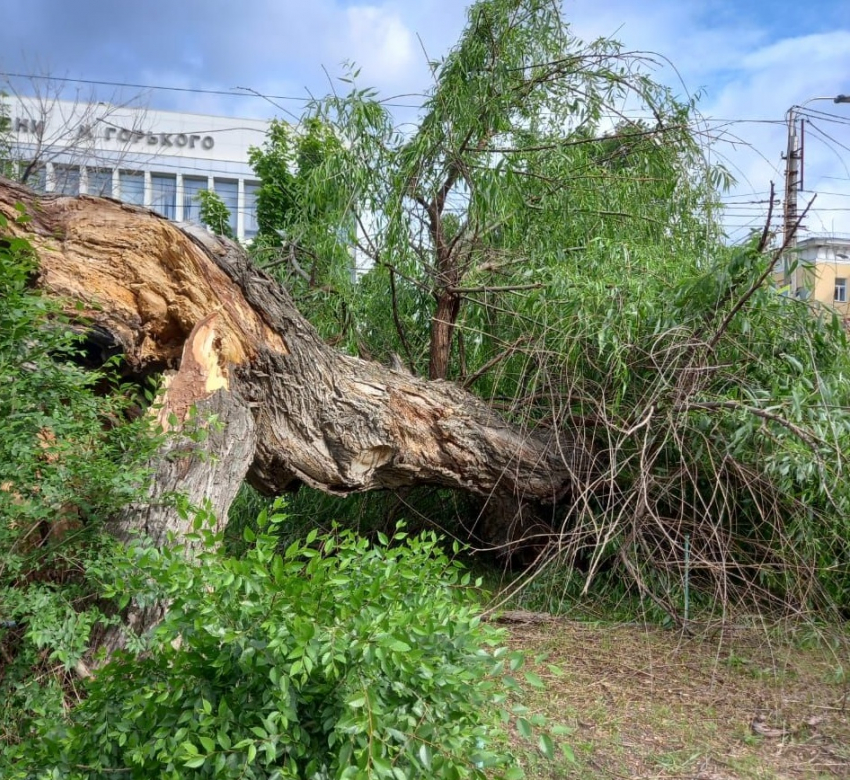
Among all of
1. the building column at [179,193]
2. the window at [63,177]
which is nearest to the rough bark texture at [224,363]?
the window at [63,177]

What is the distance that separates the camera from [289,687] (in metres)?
2.05

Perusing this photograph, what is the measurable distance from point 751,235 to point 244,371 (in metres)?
3.07

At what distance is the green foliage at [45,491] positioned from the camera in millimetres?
2627

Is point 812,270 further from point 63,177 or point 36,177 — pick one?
point 63,177

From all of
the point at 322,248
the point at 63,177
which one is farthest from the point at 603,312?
the point at 63,177

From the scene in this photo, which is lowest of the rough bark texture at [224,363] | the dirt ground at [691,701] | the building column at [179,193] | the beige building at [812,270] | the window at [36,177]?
the dirt ground at [691,701]

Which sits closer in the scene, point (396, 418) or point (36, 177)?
point (396, 418)

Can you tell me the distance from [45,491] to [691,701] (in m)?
2.89

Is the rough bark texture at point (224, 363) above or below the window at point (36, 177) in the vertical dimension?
below

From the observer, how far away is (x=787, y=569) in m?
4.61

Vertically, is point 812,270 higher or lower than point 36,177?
lower

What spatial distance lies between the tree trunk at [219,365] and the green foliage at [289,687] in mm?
953

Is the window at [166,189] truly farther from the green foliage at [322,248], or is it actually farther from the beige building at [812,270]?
the beige building at [812,270]

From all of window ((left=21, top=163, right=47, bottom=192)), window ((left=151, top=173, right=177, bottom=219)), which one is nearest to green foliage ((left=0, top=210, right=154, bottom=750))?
window ((left=21, top=163, right=47, bottom=192))
